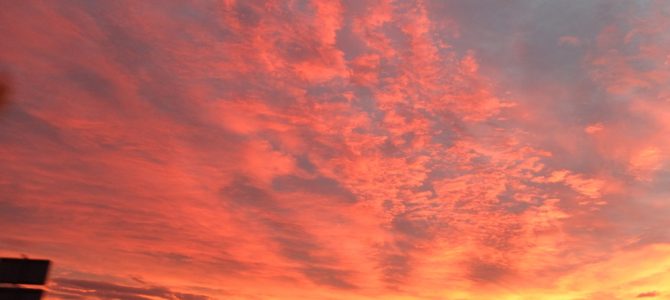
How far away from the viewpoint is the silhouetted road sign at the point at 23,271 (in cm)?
1628

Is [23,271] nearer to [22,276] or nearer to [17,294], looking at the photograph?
[22,276]

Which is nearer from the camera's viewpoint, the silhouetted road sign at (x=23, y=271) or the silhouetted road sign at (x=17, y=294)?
the silhouetted road sign at (x=17, y=294)

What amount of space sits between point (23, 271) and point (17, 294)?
24.6 inches

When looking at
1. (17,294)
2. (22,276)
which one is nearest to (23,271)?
(22,276)

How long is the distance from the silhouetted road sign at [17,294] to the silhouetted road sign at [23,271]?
0.74ft

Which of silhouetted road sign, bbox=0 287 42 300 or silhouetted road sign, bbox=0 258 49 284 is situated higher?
silhouetted road sign, bbox=0 258 49 284

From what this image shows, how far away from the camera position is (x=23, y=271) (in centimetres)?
1633

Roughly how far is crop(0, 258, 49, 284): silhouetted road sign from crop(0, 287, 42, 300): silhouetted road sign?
226mm

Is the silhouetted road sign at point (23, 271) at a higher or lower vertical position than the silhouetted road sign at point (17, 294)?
higher

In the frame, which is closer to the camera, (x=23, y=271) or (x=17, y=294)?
(x=17, y=294)

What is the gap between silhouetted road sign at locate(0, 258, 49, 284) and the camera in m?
16.3

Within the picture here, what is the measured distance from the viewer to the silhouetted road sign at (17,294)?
16.0m

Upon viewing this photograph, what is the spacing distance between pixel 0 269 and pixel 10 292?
2.43 ft

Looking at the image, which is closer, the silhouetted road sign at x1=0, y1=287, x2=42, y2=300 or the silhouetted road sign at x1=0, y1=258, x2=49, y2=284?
the silhouetted road sign at x1=0, y1=287, x2=42, y2=300
